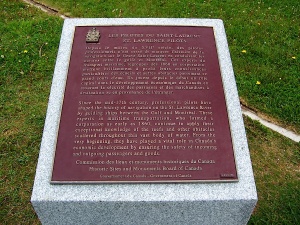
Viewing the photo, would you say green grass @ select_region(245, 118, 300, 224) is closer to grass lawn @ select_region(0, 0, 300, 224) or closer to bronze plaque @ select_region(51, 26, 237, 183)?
grass lawn @ select_region(0, 0, 300, 224)

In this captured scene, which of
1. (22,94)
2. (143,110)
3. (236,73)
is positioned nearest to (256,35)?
(236,73)

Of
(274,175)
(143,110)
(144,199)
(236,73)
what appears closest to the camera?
(144,199)

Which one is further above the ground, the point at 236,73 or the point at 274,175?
the point at 236,73

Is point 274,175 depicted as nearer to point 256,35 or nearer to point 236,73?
point 236,73

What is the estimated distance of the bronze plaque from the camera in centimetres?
299

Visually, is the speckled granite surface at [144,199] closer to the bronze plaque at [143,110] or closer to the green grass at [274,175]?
the bronze plaque at [143,110]

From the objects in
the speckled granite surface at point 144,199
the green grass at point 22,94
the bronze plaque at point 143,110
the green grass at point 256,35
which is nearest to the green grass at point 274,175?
the green grass at point 256,35

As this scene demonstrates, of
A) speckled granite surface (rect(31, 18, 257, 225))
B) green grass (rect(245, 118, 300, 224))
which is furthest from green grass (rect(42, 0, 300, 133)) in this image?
speckled granite surface (rect(31, 18, 257, 225))

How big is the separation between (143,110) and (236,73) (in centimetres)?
250

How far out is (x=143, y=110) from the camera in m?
3.23

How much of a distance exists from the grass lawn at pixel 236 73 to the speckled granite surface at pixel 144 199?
926mm

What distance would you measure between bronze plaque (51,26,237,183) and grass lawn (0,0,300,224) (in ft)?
4.13

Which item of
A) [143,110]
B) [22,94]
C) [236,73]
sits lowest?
[22,94]

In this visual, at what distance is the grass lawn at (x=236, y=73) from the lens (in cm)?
409
